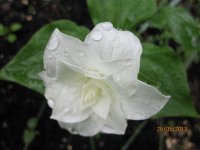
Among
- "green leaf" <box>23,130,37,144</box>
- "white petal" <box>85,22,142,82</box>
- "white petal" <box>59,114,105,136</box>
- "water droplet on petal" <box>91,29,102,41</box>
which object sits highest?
"water droplet on petal" <box>91,29,102,41</box>

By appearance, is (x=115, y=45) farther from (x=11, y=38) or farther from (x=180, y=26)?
(x=11, y=38)

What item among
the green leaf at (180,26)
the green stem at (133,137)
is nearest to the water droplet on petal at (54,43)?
the green leaf at (180,26)

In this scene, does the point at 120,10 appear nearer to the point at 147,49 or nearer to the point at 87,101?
the point at 147,49

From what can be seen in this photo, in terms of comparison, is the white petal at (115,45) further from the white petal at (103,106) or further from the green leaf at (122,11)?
the green leaf at (122,11)

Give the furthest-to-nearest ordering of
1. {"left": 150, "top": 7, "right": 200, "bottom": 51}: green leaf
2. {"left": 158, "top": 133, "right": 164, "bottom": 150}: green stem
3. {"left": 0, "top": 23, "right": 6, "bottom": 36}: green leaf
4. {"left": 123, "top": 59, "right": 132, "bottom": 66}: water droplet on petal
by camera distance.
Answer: {"left": 158, "top": 133, "right": 164, "bottom": 150}: green stem → {"left": 0, "top": 23, "right": 6, "bottom": 36}: green leaf → {"left": 150, "top": 7, "right": 200, "bottom": 51}: green leaf → {"left": 123, "top": 59, "right": 132, "bottom": 66}: water droplet on petal

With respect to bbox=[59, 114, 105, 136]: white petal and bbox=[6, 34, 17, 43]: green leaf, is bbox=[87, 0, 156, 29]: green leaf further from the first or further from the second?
bbox=[6, 34, 17, 43]: green leaf

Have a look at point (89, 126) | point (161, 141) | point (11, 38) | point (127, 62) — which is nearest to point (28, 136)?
point (11, 38)

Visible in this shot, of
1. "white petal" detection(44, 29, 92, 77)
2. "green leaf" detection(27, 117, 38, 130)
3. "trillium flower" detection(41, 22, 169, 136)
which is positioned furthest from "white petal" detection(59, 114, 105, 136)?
"green leaf" detection(27, 117, 38, 130)
